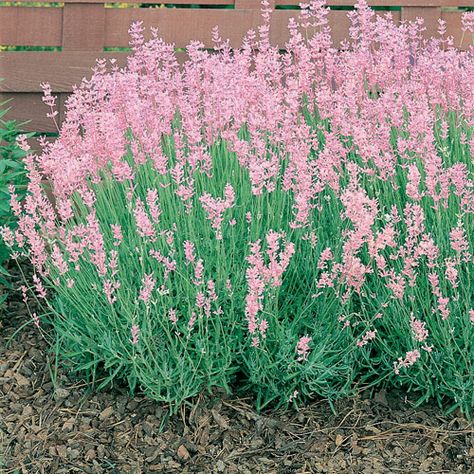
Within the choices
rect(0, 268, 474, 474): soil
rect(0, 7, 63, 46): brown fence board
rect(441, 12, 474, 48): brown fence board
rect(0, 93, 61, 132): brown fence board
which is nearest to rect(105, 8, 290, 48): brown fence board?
rect(0, 7, 63, 46): brown fence board

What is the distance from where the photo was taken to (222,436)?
3176 mm

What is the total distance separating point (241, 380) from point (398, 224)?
832 mm

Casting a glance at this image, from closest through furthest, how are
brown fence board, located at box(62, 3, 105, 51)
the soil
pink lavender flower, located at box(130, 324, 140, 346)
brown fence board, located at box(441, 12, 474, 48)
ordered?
pink lavender flower, located at box(130, 324, 140, 346) < the soil < brown fence board, located at box(62, 3, 105, 51) < brown fence board, located at box(441, 12, 474, 48)

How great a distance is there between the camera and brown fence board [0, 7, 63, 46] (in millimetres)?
4926

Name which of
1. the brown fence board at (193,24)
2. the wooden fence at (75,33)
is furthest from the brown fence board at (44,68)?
the brown fence board at (193,24)

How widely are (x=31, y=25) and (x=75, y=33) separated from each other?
0.78 ft

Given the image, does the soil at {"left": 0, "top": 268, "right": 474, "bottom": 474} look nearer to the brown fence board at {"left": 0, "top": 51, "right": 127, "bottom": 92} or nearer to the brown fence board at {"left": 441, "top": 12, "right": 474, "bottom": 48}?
the brown fence board at {"left": 0, "top": 51, "right": 127, "bottom": 92}

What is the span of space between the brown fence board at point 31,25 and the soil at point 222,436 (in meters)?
2.24

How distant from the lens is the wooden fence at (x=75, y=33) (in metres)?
4.92

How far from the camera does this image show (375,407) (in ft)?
10.8

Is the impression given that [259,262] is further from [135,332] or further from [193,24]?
[193,24]

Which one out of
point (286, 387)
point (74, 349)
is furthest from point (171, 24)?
point (286, 387)

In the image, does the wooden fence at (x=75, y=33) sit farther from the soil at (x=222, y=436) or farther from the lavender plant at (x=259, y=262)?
the soil at (x=222, y=436)

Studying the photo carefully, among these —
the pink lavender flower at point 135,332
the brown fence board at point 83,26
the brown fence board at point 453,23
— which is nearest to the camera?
the pink lavender flower at point 135,332
